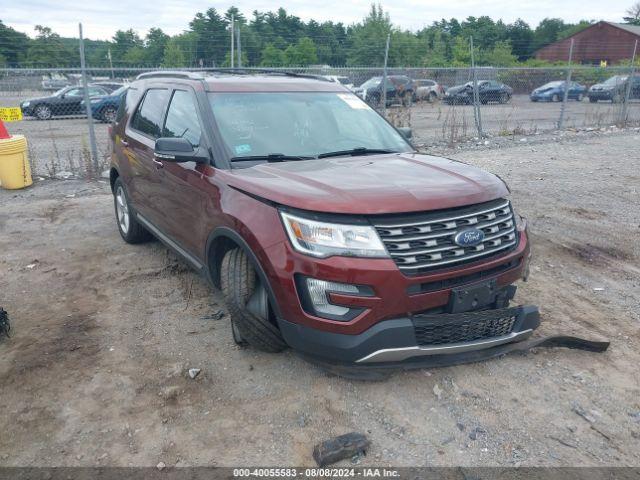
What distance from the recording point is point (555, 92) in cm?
2141

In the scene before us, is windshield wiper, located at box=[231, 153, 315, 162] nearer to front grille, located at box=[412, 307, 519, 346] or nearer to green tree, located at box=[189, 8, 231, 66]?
front grille, located at box=[412, 307, 519, 346]

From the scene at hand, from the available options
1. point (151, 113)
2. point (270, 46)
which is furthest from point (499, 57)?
point (151, 113)

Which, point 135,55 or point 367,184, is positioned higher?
point 135,55

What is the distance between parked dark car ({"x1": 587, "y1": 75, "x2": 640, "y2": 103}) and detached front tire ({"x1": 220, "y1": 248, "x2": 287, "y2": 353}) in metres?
17.6

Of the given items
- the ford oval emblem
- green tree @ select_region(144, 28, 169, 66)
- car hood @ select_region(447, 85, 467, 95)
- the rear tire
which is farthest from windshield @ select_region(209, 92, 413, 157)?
green tree @ select_region(144, 28, 169, 66)

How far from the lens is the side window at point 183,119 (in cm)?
401

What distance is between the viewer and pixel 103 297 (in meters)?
4.61

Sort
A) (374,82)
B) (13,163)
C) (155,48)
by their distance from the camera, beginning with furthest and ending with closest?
(155,48) < (374,82) < (13,163)

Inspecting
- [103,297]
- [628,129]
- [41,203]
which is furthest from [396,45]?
[103,297]

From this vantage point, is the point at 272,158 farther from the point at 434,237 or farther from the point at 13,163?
the point at 13,163

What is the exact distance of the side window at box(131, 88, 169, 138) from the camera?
4699 millimetres

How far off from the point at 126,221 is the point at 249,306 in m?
3.08

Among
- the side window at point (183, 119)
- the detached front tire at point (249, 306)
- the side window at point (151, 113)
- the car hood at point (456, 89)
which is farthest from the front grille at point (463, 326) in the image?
the car hood at point (456, 89)

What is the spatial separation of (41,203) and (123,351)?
5157mm
